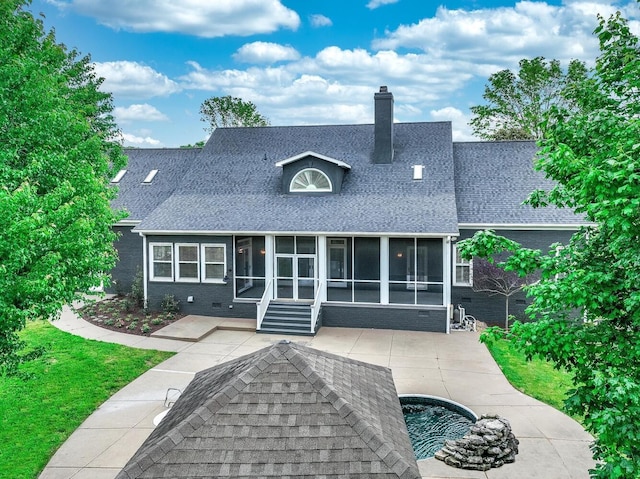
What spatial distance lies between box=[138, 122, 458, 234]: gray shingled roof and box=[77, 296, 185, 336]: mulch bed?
3.23m

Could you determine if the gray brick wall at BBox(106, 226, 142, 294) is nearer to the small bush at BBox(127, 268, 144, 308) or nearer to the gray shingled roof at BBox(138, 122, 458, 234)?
the small bush at BBox(127, 268, 144, 308)

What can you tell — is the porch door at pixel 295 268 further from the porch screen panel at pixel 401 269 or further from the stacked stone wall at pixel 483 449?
the stacked stone wall at pixel 483 449

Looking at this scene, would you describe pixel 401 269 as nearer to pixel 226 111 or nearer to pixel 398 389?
pixel 398 389

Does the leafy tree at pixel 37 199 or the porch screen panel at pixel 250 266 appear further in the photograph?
the porch screen panel at pixel 250 266

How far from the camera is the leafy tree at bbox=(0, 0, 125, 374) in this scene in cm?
702

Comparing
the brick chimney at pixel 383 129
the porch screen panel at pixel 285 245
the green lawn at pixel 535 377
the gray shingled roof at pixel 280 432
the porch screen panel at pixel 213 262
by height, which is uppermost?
the brick chimney at pixel 383 129

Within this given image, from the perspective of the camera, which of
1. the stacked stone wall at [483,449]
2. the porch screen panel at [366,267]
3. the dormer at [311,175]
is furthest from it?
the dormer at [311,175]

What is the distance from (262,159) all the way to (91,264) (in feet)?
45.5

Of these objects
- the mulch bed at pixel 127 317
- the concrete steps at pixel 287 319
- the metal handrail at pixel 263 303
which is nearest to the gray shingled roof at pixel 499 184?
the concrete steps at pixel 287 319

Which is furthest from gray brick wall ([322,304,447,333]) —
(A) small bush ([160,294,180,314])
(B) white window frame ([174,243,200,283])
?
(A) small bush ([160,294,180,314])

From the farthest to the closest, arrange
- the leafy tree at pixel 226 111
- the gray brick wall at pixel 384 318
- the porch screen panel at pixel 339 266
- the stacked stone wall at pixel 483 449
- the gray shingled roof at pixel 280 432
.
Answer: the leafy tree at pixel 226 111, the porch screen panel at pixel 339 266, the gray brick wall at pixel 384 318, the stacked stone wall at pixel 483 449, the gray shingled roof at pixel 280 432

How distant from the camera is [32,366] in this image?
13.3 metres

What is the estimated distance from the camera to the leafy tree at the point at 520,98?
3156cm

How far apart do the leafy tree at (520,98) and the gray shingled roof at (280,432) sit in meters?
30.5
